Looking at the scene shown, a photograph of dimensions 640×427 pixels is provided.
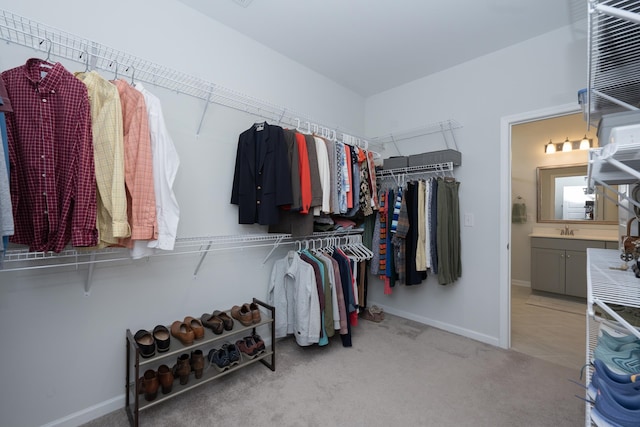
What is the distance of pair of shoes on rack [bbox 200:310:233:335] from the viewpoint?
1.89m

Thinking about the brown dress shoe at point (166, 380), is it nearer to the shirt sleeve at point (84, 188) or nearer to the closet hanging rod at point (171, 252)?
the closet hanging rod at point (171, 252)

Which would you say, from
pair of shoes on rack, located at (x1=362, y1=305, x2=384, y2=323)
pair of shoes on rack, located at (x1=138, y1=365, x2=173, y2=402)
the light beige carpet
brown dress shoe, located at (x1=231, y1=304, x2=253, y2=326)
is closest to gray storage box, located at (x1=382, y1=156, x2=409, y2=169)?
pair of shoes on rack, located at (x1=362, y1=305, x2=384, y2=323)

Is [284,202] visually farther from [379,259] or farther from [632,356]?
[632,356]

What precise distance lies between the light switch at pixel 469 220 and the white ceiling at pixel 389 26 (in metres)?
1.51

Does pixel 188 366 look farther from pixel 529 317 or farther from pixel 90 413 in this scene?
pixel 529 317

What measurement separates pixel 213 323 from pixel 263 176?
1064 mm

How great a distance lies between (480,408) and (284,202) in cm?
180

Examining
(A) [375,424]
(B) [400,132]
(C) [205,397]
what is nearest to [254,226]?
(C) [205,397]

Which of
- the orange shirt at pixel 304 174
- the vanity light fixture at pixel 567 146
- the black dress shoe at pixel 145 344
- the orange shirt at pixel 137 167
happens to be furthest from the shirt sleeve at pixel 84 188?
the vanity light fixture at pixel 567 146

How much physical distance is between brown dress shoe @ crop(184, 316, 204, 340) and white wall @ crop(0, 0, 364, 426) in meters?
0.14

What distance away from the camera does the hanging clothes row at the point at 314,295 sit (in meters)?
2.27

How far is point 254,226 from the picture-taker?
2436 millimetres

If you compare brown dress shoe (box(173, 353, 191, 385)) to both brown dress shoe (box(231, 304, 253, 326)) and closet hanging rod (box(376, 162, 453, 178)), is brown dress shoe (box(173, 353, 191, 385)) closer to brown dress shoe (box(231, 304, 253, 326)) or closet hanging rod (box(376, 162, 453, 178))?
brown dress shoe (box(231, 304, 253, 326))

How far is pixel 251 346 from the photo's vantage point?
210 cm
